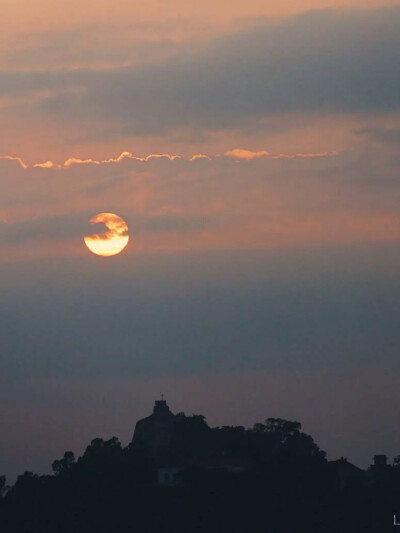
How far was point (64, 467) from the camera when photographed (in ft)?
390

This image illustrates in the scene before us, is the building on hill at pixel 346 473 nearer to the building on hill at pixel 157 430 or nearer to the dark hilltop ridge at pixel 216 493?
the dark hilltop ridge at pixel 216 493

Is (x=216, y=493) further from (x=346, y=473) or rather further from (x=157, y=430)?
(x=157, y=430)

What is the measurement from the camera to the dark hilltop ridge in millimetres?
100688

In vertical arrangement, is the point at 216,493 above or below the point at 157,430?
below

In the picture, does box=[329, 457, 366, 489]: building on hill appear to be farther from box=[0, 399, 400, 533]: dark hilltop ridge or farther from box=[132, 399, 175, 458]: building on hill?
box=[132, 399, 175, 458]: building on hill

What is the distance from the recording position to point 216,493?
10319 centimetres

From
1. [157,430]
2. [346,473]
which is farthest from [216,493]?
[157,430]

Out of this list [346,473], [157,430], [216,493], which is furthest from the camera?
[157,430]

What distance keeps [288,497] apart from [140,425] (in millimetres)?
36566

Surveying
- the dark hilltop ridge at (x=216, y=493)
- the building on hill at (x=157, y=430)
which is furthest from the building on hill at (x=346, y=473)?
the building on hill at (x=157, y=430)

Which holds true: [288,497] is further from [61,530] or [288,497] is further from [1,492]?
[1,492]

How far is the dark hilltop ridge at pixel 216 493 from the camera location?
10069cm

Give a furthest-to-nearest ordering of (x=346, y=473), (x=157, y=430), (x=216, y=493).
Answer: (x=157, y=430) < (x=346, y=473) < (x=216, y=493)

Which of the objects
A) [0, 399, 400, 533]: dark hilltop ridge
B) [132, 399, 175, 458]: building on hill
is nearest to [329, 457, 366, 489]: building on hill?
[0, 399, 400, 533]: dark hilltop ridge
